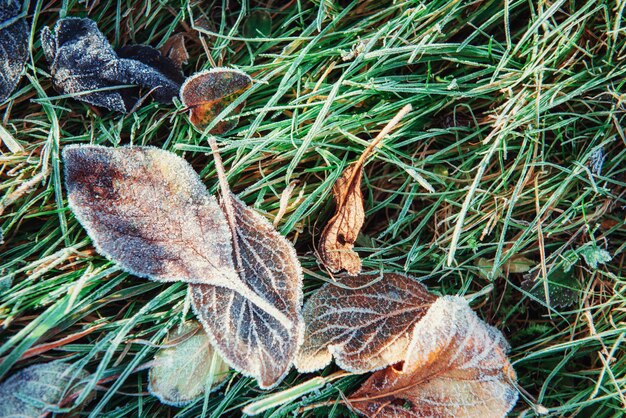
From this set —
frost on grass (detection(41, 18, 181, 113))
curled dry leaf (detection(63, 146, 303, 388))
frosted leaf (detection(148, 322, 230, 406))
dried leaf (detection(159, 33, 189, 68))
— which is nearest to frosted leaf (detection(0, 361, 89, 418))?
frosted leaf (detection(148, 322, 230, 406))

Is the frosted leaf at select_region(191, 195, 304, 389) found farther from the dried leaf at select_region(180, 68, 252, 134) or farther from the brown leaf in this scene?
the dried leaf at select_region(180, 68, 252, 134)

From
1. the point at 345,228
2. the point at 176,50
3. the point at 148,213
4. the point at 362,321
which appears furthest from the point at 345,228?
the point at 176,50

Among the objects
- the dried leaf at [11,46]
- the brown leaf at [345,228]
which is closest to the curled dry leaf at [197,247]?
the brown leaf at [345,228]

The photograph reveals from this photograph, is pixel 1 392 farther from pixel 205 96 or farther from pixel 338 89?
pixel 338 89

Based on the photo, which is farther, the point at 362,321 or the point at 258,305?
the point at 362,321

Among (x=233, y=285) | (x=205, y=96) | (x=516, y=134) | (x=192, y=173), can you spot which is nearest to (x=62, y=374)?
(x=233, y=285)

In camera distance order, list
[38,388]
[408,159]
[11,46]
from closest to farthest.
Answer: [38,388] → [11,46] → [408,159]

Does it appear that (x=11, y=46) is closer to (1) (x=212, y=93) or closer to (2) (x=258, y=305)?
(1) (x=212, y=93)
